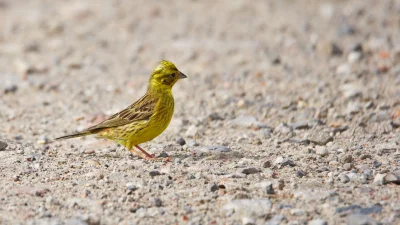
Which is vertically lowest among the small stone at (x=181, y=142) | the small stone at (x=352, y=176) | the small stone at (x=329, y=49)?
the small stone at (x=352, y=176)

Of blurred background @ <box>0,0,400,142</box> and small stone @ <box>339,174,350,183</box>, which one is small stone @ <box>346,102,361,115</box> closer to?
blurred background @ <box>0,0,400,142</box>

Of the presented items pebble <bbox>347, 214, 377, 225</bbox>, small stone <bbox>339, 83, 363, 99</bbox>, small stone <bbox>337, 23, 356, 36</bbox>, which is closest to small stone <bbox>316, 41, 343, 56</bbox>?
small stone <bbox>337, 23, 356, 36</bbox>

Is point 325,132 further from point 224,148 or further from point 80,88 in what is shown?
point 80,88

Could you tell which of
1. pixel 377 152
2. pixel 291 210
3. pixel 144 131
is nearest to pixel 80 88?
pixel 144 131

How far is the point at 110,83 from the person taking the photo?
1176 centimetres

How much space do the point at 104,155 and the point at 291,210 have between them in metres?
2.74

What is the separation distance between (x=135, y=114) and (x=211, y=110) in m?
2.33

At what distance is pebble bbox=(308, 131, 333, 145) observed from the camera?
8.23 metres

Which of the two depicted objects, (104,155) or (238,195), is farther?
(104,155)

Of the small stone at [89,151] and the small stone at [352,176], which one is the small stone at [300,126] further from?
the small stone at [89,151]

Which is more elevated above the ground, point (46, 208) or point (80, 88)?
point (80, 88)

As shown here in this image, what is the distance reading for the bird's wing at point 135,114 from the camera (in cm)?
776

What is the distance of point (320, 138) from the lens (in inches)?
325

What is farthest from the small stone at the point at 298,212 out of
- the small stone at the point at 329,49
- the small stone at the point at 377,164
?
the small stone at the point at 329,49
